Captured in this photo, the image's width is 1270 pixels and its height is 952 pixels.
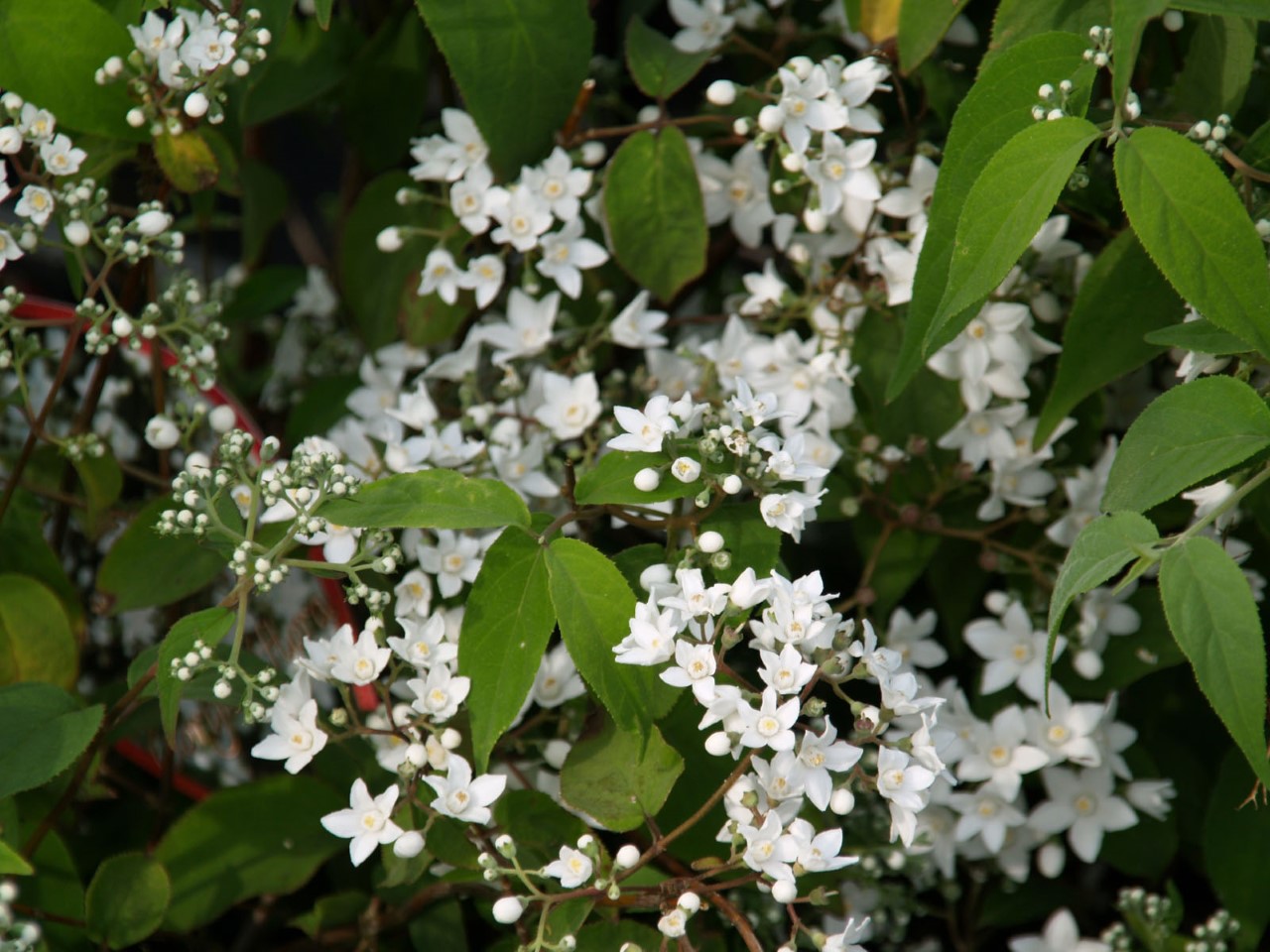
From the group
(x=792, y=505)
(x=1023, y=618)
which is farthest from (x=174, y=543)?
(x=1023, y=618)

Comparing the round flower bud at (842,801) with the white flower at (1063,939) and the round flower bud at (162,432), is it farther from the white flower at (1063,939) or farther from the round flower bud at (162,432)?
the round flower bud at (162,432)

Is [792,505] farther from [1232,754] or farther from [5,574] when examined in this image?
[5,574]

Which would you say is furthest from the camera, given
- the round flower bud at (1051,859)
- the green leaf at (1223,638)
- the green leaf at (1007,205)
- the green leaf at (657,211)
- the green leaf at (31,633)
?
the round flower bud at (1051,859)

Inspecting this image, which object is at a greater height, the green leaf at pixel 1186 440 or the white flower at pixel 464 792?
the green leaf at pixel 1186 440

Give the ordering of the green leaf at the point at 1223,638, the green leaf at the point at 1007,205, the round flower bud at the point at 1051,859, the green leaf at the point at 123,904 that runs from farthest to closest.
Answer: the round flower bud at the point at 1051,859, the green leaf at the point at 123,904, the green leaf at the point at 1007,205, the green leaf at the point at 1223,638

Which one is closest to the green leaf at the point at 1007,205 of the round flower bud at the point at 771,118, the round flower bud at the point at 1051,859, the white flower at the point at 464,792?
the round flower bud at the point at 771,118

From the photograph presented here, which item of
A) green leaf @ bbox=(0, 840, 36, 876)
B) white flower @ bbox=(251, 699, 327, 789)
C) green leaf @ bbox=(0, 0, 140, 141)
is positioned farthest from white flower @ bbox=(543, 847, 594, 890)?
green leaf @ bbox=(0, 0, 140, 141)

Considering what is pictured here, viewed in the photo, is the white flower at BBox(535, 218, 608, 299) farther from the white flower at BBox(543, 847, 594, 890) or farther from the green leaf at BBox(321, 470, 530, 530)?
the white flower at BBox(543, 847, 594, 890)

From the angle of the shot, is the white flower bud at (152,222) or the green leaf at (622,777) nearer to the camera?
the green leaf at (622,777)
